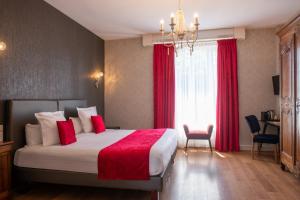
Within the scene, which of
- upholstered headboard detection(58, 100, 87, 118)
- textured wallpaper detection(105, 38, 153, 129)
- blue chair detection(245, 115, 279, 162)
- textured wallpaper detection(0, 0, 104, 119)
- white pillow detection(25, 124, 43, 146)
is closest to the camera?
textured wallpaper detection(0, 0, 104, 119)

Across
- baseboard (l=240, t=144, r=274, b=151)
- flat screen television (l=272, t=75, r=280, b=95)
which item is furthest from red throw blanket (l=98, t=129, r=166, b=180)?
flat screen television (l=272, t=75, r=280, b=95)

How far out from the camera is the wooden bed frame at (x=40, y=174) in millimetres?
2494

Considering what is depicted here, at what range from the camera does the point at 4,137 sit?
2846 mm

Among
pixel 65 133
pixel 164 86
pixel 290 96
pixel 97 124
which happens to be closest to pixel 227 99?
pixel 164 86

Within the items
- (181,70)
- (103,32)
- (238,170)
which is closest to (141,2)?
(103,32)

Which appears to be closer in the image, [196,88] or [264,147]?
[264,147]

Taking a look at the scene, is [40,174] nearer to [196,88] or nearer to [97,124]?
[97,124]

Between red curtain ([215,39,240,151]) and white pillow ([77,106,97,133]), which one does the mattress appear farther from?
red curtain ([215,39,240,151])

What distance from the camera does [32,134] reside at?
3.03 m

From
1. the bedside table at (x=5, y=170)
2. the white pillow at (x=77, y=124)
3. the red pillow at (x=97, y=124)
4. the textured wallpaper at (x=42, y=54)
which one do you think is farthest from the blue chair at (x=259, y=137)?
the bedside table at (x=5, y=170)

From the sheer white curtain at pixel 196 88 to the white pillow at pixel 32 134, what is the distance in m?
3.38

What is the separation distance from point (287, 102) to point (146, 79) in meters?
3.32

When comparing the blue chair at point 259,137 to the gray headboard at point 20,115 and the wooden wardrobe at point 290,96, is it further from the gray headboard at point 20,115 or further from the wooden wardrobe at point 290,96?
the gray headboard at point 20,115

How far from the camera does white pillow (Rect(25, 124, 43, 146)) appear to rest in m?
3.01
